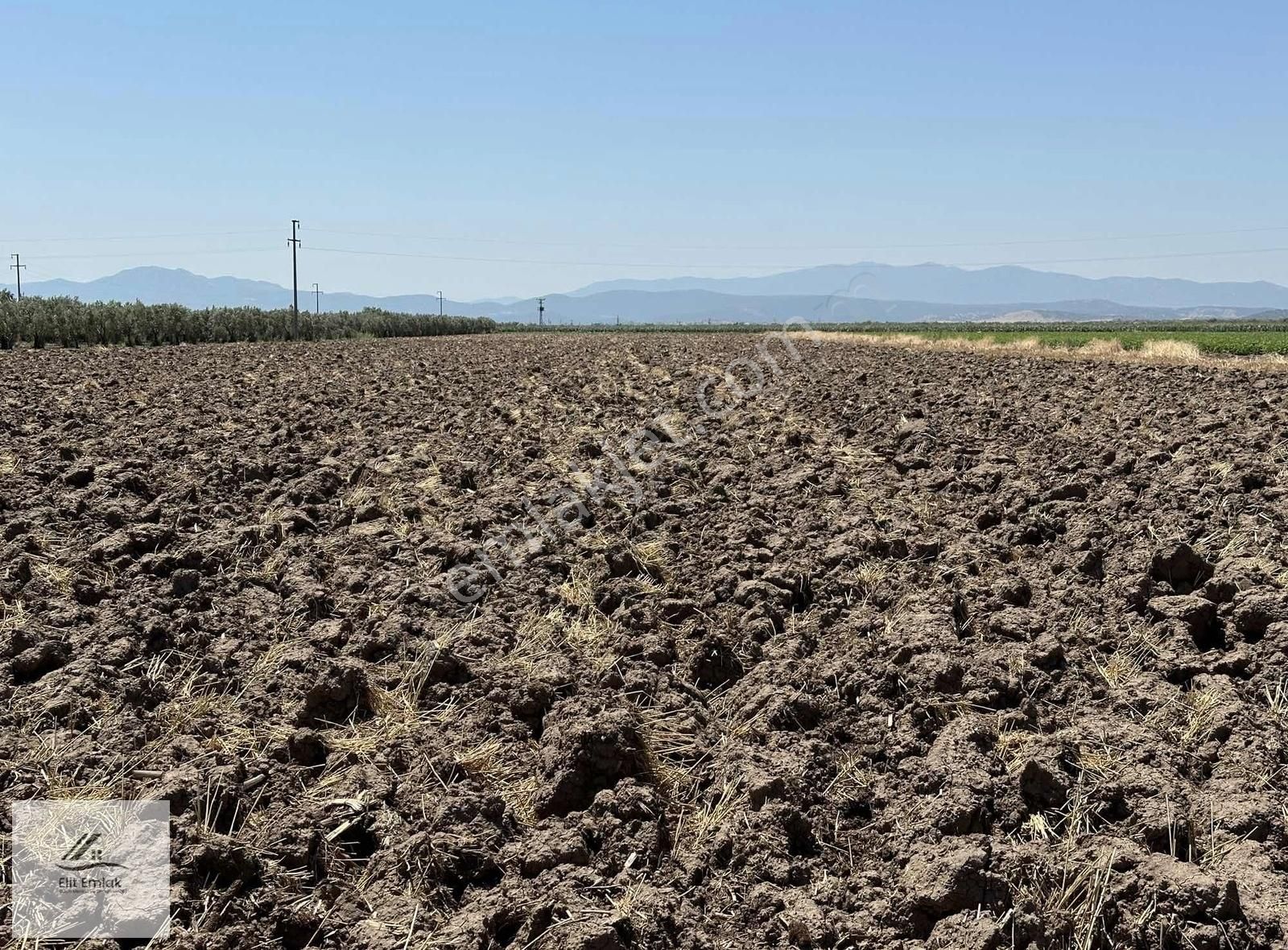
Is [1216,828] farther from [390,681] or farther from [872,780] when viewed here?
[390,681]

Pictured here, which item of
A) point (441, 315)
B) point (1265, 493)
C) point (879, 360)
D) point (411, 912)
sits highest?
point (441, 315)

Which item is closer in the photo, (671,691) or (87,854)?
(87,854)

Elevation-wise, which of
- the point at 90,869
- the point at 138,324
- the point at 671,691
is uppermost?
the point at 138,324

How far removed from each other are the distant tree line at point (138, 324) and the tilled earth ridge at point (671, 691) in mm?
31761

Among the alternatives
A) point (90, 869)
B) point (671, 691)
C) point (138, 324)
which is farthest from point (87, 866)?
point (138, 324)

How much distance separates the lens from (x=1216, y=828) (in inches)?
148

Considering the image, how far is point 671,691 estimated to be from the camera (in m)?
5.26

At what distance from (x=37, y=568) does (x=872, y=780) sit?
5894 mm

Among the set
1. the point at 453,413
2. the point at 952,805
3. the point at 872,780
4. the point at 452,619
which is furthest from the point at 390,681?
the point at 453,413

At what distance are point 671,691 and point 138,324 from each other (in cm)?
4621

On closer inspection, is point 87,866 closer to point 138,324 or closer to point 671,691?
point 671,691

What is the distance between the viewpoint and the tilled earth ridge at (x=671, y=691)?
3.53m

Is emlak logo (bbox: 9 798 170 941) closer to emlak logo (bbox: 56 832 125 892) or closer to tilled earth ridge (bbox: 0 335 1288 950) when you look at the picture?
emlak logo (bbox: 56 832 125 892)

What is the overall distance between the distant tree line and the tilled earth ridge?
1250 inches
